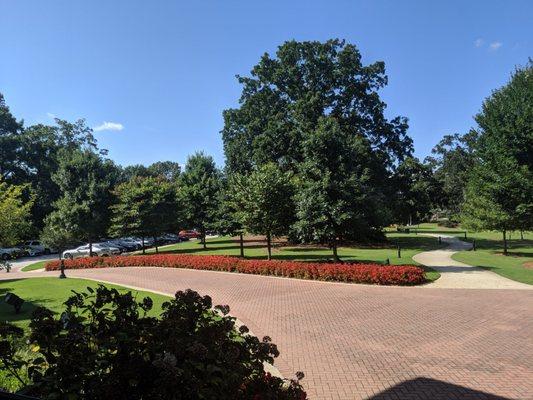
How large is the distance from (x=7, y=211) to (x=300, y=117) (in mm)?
27150

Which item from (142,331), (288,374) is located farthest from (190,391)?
(288,374)

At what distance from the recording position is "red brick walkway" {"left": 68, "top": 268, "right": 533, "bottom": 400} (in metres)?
7.49

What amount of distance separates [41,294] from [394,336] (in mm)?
14782

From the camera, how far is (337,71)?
135 feet

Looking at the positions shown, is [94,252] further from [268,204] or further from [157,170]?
[157,170]

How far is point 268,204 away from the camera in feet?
79.4

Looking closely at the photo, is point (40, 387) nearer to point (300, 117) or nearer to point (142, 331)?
point (142, 331)

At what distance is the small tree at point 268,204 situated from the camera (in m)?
24.1

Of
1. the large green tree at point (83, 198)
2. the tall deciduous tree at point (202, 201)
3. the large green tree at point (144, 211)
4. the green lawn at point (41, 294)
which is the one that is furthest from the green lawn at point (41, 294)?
the tall deciduous tree at point (202, 201)

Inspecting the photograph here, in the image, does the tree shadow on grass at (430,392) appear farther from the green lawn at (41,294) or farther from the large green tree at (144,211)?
the large green tree at (144,211)

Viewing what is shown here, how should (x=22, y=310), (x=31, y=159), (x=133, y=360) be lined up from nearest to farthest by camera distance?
(x=133, y=360) → (x=22, y=310) → (x=31, y=159)

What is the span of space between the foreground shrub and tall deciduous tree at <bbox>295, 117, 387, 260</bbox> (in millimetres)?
16234

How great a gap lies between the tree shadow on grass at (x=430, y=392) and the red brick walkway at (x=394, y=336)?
0.06 feet

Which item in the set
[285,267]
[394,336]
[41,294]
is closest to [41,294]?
[41,294]
